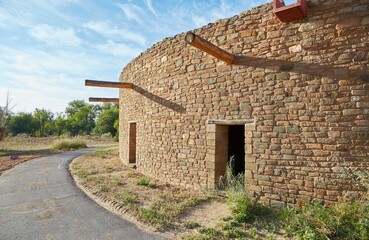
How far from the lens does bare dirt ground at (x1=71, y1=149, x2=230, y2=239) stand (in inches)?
163

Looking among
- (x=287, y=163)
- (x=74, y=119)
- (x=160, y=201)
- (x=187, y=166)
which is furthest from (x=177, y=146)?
(x=74, y=119)

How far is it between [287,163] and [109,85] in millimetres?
6238

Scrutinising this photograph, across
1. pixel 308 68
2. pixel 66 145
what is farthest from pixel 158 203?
pixel 66 145

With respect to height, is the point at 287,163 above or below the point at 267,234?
above

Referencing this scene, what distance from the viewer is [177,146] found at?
664 centimetres

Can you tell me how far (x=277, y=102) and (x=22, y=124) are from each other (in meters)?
50.8

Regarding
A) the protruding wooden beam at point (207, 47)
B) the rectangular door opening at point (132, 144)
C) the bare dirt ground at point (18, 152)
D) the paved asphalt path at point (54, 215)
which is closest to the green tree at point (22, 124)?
the bare dirt ground at point (18, 152)

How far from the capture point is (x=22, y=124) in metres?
44.1

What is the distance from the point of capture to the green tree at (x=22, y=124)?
43.5 metres

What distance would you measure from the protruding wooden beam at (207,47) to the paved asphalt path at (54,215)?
11.3 ft

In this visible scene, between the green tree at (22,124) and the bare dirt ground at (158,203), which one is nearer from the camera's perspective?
the bare dirt ground at (158,203)

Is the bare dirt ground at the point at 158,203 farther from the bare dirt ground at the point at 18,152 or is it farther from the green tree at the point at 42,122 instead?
the green tree at the point at 42,122

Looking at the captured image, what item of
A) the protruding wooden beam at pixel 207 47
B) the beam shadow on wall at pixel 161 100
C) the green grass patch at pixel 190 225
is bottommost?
the green grass patch at pixel 190 225

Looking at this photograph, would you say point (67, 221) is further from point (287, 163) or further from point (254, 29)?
point (254, 29)
